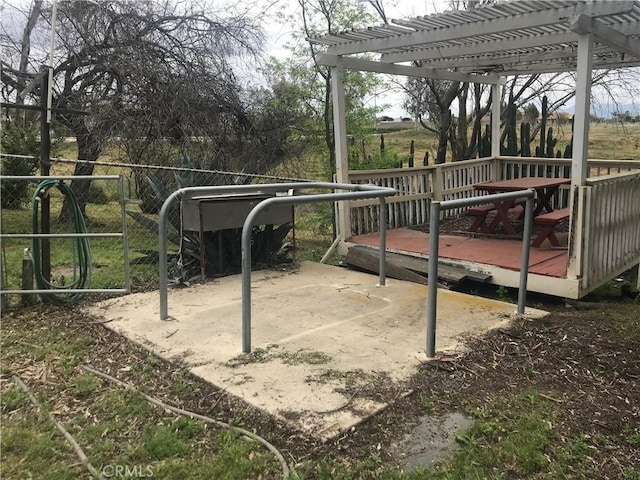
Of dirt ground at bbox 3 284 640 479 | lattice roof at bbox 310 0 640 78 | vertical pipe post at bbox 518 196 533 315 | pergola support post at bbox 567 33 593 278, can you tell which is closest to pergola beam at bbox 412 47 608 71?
lattice roof at bbox 310 0 640 78

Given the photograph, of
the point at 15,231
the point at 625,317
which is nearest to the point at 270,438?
the point at 625,317

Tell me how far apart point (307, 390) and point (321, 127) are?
6762 mm

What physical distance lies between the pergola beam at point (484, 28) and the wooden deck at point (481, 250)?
216 centimetres

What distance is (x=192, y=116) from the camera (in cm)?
862

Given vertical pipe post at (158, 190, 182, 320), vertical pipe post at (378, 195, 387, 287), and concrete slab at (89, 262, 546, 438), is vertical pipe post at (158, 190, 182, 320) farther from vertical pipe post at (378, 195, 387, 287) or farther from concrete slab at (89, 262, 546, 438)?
vertical pipe post at (378, 195, 387, 287)

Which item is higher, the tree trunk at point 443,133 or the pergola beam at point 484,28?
the pergola beam at point 484,28

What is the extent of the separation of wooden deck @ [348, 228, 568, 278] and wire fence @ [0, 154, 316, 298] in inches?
62.7

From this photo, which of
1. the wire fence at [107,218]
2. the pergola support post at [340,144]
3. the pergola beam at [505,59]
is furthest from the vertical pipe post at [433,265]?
the pergola beam at [505,59]

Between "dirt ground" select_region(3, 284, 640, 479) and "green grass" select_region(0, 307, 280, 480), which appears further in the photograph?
"dirt ground" select_region(3, 284, 640, 479)

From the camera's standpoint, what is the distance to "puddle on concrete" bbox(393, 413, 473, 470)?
2.44 m

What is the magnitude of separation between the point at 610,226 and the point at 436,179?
2784mm

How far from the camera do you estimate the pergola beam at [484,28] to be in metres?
4.28

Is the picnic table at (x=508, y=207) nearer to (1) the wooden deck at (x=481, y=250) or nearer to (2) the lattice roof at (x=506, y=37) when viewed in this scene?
(1) the wooden deck at (x=481, y=250)

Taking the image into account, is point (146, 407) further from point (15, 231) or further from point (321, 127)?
point (321, 127)
